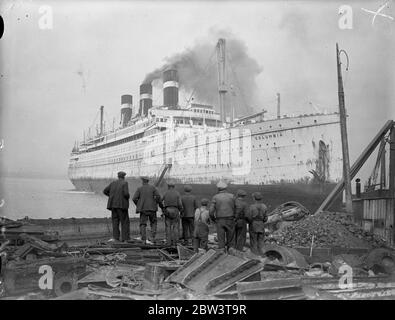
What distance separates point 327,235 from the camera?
23.9 feet

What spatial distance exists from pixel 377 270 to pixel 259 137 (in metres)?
10.3

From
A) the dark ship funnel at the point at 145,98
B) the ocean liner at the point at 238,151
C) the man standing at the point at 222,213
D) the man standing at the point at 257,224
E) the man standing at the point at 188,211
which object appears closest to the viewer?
the man standing at the point at 222,213

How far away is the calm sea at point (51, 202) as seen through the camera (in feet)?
31.5

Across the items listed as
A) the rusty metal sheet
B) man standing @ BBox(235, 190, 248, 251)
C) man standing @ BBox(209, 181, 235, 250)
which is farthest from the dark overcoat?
the rusty metal sheet

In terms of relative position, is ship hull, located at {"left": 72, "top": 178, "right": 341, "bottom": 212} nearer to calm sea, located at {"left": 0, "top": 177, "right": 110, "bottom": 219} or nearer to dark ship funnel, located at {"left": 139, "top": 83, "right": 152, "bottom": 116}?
calm sea, located at {"left": 0, "top": 177, "right": 110, "bottom": 219}

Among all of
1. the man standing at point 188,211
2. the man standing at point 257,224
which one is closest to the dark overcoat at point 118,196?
the man standing at point 188,211

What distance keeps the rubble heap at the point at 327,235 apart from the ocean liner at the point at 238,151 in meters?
4.91

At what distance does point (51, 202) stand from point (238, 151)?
7.54 meters

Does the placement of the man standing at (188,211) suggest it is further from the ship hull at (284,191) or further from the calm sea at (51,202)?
the ship hull at (284,191)

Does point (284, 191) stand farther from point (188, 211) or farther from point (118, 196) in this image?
point (118, 196)

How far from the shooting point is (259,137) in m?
15.1

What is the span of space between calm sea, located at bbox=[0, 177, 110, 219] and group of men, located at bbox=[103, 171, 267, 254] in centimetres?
212

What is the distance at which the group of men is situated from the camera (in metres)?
5.45
